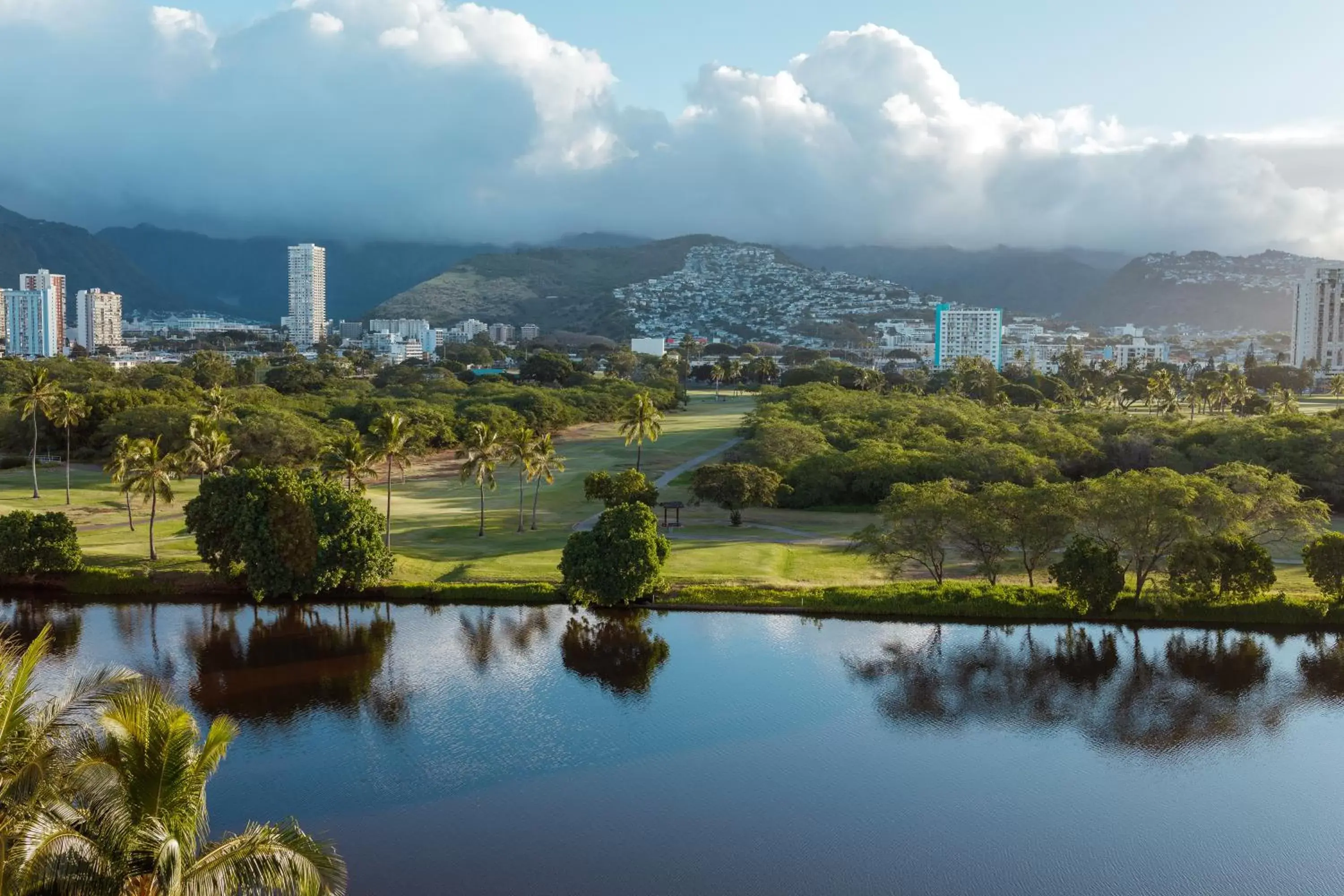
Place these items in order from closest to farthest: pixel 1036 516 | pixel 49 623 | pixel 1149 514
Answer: pixel 49 623
pixel 1149 514
pixel 1036 516

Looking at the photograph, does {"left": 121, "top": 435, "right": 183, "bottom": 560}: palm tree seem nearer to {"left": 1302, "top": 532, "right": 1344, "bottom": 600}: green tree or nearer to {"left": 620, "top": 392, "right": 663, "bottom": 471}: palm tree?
{"left": 620, "top": 392, "right": 663, "bottom": 471}: palm tree

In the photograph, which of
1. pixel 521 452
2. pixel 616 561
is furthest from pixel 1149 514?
pixel 521 452

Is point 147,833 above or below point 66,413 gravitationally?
below

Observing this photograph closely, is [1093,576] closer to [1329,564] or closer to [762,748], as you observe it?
[1329,564]

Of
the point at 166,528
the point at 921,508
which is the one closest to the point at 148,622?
the point at 166,528

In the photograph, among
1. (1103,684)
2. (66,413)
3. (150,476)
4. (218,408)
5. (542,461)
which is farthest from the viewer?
(218,408)

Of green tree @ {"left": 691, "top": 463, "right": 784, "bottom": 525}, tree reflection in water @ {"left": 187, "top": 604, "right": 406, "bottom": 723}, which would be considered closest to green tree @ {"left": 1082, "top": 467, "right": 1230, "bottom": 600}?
green tree @ {"left": 691, "top": 463, "right": 784, "bottom": 525}

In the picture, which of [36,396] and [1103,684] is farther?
[36,396]

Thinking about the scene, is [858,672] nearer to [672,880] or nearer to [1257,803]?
[1257,803]
